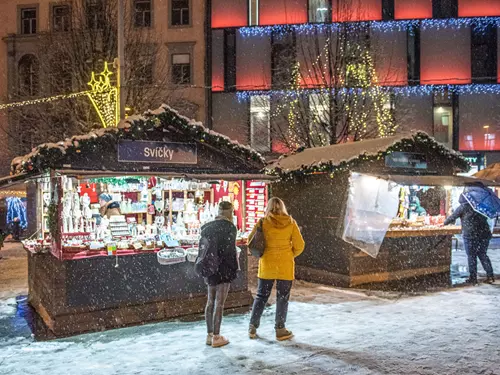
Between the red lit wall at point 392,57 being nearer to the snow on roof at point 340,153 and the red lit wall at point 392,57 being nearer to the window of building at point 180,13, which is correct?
the window of building at point 180,13

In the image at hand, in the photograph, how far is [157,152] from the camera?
8.12 m

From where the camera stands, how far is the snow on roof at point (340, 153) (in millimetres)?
10125

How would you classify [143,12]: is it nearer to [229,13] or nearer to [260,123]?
[229,13]

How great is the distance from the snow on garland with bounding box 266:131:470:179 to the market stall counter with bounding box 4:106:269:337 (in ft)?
6.29

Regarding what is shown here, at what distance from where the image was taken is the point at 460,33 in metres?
23.5

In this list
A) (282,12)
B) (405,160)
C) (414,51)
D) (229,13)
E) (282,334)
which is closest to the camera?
(282,334)

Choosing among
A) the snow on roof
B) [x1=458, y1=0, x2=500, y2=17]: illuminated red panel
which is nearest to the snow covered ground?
the snow on roof

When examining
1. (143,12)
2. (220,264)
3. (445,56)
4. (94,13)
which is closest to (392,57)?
(445,56)

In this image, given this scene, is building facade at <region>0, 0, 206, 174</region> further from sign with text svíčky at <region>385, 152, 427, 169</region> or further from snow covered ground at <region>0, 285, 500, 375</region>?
snow covered ground at <region>0, 285, 500, 375</region>

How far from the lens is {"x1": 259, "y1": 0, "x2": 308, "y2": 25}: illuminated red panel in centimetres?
2411

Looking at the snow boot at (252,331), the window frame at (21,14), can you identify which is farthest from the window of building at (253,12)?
the snow boot at (252,331)

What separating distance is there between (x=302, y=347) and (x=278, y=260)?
110 centimetres

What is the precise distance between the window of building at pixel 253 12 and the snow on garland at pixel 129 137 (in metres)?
17.2

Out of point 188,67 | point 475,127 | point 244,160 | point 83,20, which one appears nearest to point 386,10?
point 475,127
